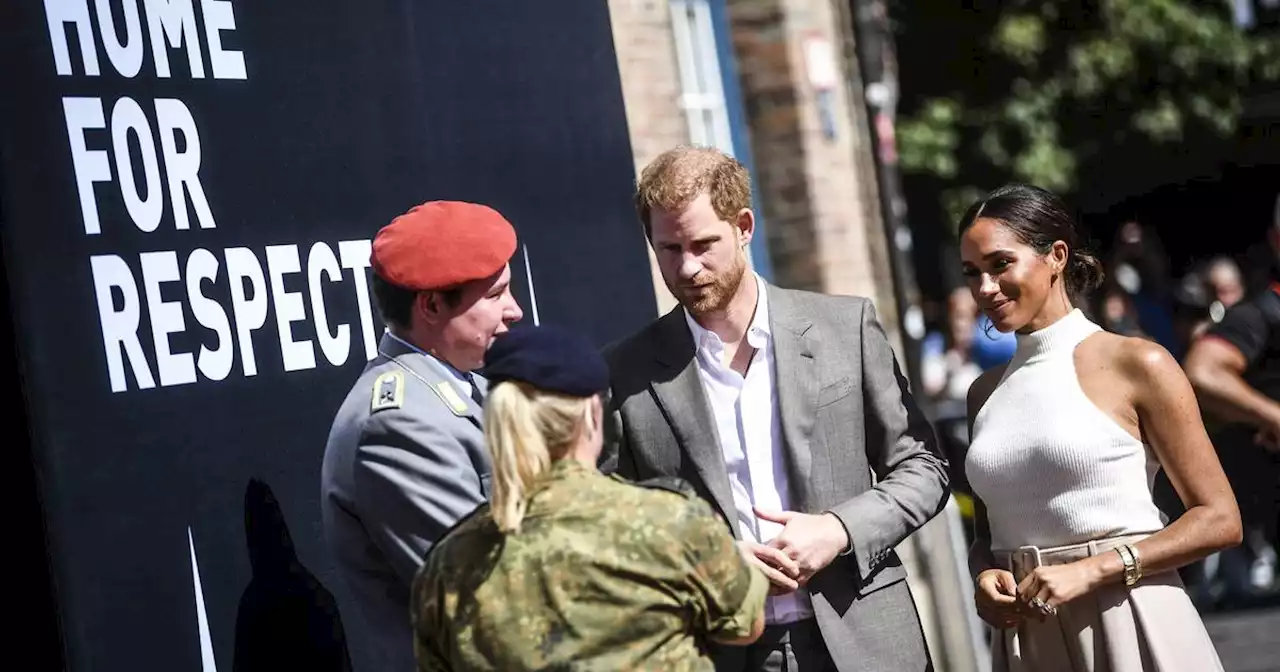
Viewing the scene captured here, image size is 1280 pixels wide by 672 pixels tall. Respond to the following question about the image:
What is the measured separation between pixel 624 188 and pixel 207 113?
73.9 inches

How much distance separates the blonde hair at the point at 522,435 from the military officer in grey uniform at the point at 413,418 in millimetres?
568

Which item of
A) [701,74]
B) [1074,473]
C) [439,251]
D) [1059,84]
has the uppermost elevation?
[1059,84]

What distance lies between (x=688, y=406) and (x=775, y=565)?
0.44 m

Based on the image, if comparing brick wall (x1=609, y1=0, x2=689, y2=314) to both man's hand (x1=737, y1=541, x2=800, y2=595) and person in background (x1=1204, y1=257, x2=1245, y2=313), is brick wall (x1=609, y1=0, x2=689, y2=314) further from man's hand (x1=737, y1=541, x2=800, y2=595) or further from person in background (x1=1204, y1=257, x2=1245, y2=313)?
person in background (x1=1204, y1=257, x2=1245, y2=313)

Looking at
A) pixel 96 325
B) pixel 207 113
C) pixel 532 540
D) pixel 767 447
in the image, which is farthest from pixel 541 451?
pixel 207 113

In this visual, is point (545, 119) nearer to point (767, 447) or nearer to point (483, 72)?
point (483, 72)

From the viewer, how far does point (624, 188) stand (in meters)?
6.31

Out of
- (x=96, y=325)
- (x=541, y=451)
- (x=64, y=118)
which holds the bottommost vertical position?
(x=541, y=451)

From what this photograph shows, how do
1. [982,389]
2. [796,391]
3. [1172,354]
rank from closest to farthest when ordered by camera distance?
1. [796,391]
2. [982,389]
3. [1172,354]

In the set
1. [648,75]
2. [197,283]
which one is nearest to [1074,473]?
[197,283]

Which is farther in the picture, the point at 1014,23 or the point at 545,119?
the point at 1014,23

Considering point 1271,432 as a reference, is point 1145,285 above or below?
above

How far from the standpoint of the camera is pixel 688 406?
13.7 ft

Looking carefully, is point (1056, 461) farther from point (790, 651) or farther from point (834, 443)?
point (790, 651)
